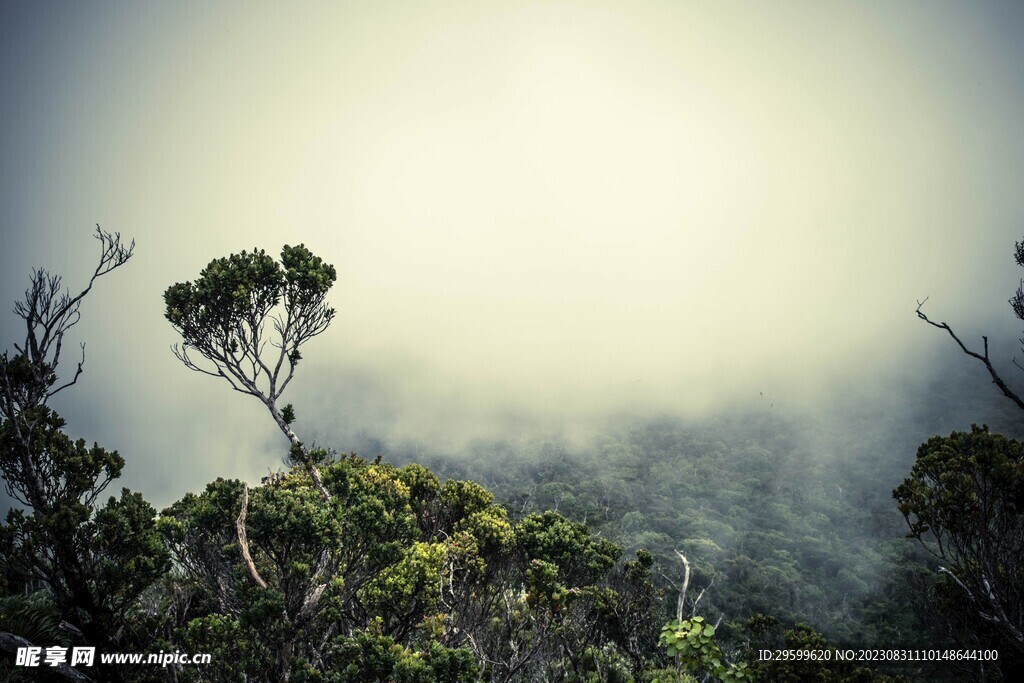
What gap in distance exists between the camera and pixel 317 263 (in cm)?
1747

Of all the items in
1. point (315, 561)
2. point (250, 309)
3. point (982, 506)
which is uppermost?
point (250, 309)

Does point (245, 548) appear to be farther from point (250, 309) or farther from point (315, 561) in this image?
point (250, 309)

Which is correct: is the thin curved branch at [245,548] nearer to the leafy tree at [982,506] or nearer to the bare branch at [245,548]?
the bare branch at [245,548]

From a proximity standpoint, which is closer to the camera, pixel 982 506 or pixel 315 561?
pixel 315 561

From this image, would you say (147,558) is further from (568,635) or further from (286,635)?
(568,635)

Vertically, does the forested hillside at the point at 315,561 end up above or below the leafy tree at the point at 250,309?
below

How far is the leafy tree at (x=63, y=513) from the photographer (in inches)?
391

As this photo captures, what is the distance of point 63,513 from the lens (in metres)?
9.75

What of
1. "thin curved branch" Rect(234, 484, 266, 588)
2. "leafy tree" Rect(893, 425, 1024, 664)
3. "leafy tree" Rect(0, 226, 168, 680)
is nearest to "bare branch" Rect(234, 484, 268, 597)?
"thin curved branch" Rect(234, 484, 266, 588)

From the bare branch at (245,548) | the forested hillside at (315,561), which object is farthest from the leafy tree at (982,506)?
the bare branch at (245,548)

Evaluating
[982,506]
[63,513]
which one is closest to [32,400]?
[63,513]

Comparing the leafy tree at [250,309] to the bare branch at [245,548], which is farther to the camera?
the leafy tree at [250,309]

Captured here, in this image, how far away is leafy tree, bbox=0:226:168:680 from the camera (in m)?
9.94

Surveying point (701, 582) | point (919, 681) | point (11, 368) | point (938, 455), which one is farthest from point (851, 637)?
point (11, 368)
